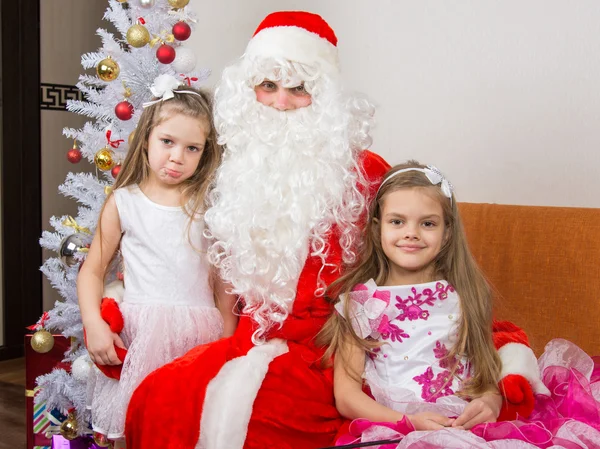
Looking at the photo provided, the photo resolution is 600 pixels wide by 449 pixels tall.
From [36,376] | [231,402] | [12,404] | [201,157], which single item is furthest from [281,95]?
[12,404]

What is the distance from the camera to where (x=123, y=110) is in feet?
7.49

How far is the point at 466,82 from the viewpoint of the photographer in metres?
2.78

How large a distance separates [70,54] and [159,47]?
7.52 ft

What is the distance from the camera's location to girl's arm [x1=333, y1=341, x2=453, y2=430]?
4.92 feet

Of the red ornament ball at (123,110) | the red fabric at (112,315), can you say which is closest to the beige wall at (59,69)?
the red ornament ball at (123,110)

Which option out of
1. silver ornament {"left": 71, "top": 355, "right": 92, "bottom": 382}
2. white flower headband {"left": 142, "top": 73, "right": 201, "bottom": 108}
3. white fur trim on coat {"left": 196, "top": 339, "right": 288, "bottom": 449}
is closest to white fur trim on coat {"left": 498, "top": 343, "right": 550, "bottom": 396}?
white fur trim on coat {"left": 196, "top": 339, "right": 288, "bottom": 449}

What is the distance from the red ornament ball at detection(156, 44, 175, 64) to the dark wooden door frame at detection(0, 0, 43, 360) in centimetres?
206

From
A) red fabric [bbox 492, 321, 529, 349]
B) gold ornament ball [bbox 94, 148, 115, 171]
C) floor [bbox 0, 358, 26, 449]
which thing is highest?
gold ornament ball [bbox 94, 148, 115, 171]

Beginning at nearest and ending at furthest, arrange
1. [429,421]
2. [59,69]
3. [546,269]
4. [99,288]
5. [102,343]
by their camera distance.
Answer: [429,421] < [102,343] < [99,288] < [546,269] < [59,69]

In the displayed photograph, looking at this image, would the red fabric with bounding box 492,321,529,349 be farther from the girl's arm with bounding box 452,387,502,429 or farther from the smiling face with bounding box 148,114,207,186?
the smiling face with bounding box 148,114,207,186

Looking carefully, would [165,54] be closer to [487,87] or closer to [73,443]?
[487,87]

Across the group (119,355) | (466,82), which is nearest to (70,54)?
(466,82)

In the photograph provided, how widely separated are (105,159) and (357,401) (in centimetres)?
126

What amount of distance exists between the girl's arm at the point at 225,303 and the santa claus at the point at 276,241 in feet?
0.13
